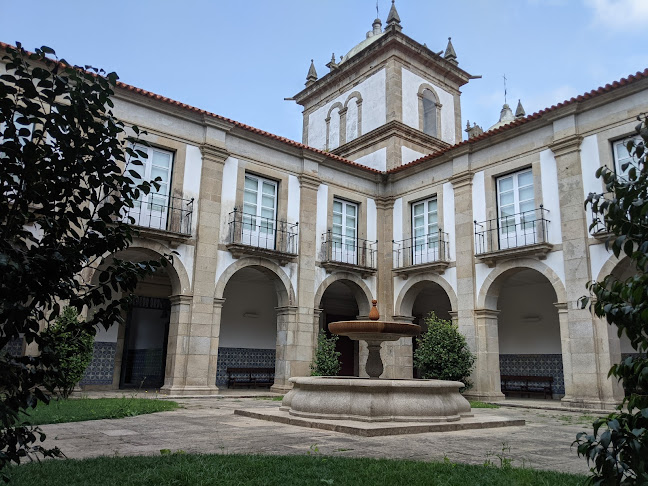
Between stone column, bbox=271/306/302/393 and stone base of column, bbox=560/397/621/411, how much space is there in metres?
5.74

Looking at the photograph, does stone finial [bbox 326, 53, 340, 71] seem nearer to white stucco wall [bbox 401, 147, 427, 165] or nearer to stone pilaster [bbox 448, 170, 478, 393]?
white stucco wall [bbox 401, 147, 427, 165]

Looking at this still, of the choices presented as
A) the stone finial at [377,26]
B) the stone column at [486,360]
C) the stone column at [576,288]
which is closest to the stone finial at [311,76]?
the stone finial at [377,26]

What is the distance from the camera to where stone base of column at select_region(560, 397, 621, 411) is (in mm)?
9828

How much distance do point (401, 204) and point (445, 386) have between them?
342 inches

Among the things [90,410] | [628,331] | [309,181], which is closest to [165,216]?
[309,181]

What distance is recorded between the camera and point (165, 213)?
37.7 ft

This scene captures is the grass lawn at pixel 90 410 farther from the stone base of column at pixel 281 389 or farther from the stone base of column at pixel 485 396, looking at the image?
the stone base of column at pixel 485 396

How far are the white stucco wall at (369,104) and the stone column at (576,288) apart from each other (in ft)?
23.8

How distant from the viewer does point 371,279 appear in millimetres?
14750

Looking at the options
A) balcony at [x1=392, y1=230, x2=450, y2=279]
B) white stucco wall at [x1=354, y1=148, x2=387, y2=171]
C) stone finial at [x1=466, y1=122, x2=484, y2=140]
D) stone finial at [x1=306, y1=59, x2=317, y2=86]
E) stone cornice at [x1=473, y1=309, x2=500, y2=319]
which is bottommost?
stone cornice at [x1=473, y1=309, x2=500, y2=319]

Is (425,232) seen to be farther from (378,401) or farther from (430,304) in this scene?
(378,401)

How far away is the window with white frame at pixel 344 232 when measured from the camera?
14.3 metres

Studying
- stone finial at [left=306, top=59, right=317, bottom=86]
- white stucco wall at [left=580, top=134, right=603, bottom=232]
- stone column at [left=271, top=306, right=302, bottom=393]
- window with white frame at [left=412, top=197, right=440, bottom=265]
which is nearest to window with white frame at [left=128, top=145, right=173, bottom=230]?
stone column at [left=271, top=306, right=302, bottom=393]

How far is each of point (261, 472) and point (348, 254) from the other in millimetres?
11010
